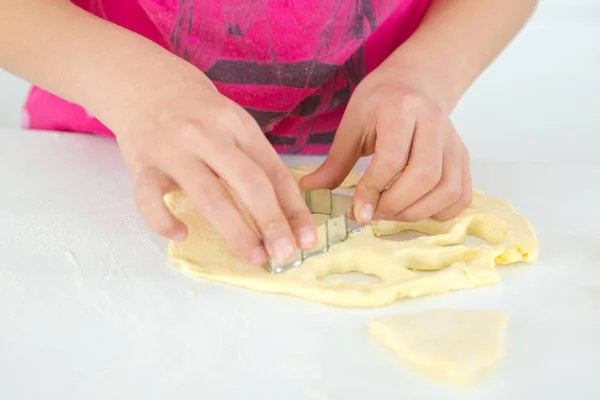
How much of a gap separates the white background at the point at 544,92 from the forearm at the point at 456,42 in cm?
45

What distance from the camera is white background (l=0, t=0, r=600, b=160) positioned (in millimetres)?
1305

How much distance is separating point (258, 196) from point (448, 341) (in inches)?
7.2

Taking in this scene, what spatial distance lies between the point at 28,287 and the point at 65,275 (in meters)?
0.03

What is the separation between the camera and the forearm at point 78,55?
0.63m

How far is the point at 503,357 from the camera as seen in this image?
0.49m

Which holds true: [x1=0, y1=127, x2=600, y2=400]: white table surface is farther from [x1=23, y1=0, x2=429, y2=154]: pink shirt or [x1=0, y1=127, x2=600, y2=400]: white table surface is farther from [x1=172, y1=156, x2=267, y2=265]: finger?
[x1=23, y1=0, x2=429, y2=154]: pink shirt

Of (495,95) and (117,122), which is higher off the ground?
(117,122)

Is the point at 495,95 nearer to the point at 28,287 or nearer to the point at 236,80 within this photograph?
the point at 236,80

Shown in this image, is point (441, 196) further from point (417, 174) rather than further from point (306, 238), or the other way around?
point (306, 238)

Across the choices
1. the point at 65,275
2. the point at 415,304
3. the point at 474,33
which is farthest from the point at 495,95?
the point at 65,275

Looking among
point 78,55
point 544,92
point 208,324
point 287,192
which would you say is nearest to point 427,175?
point 287,192

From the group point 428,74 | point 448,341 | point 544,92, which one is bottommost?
point 544,92

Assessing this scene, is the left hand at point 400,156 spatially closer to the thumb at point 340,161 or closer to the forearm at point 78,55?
the thumb at point 340,161

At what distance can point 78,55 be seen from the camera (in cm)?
68
